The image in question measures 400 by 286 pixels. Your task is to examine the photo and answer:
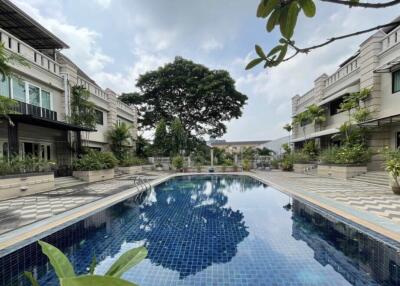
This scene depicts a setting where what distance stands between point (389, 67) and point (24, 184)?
60.8 feet

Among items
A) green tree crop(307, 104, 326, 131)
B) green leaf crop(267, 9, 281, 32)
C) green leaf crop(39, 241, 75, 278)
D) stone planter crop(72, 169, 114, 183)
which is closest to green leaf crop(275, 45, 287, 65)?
green leaf crop(267, 9, 281, 32)

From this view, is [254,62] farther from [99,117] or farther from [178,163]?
[178,163]

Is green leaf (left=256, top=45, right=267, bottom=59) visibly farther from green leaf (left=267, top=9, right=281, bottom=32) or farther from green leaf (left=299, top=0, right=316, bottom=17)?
green leaf (left=299, top=0, right=316, bottom=17)

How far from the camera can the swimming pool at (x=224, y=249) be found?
3.66 meters

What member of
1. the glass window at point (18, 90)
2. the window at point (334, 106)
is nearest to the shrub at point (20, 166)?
the glass window at point (18, 90)

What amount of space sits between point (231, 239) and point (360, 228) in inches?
117

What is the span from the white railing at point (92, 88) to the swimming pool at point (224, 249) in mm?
12028

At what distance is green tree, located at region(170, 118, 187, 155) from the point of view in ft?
75.0

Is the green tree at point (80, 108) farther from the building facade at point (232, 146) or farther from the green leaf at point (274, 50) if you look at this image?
the green leaf at point (274, 50)

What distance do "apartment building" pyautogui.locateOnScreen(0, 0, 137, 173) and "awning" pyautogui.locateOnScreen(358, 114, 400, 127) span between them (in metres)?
16.5

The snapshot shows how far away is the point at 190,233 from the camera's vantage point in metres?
5.60

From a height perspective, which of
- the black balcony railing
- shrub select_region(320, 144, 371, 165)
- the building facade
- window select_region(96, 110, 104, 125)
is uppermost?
window select_region(96, 110, 104, 125)

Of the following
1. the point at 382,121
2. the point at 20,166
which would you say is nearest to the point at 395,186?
the point at 382,121

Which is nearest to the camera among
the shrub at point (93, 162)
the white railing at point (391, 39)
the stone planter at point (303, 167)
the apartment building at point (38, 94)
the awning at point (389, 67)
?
the apartment building at point (38, 94)
